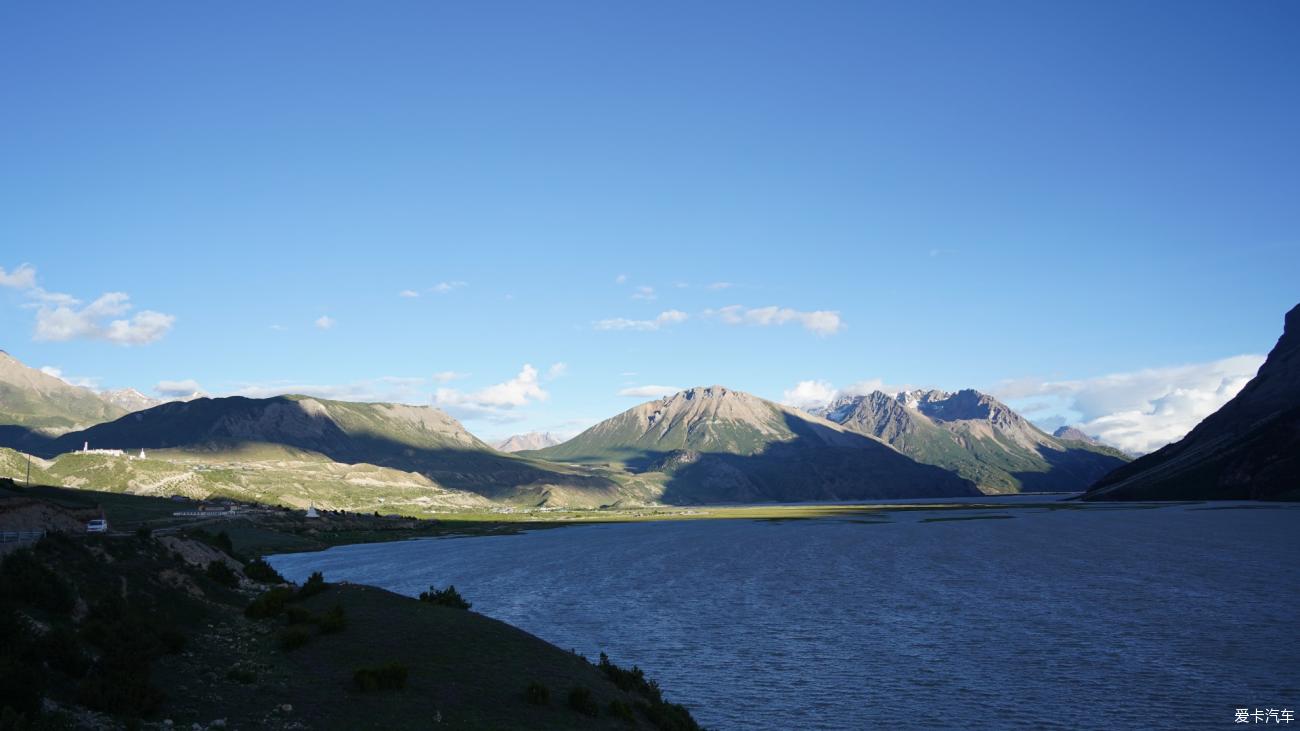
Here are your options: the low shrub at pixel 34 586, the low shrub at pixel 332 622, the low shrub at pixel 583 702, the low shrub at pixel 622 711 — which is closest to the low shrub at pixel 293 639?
the low shrub at pixel 332 622

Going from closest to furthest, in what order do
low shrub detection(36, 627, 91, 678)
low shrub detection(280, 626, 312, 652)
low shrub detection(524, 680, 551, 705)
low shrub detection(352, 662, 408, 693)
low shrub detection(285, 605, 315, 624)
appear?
low shrub detection(36, 627, 91, 678) < low shrub detection(352, 662, 408, 693) < low shrub detection(524, 680, 551, 705) < low shrub detection(280, 626, 312, 652) < low shrub detection(285, 605, 315, 624)

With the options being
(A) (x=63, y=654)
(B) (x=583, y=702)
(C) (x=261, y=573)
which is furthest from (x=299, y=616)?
(C) (x=261, y=573)

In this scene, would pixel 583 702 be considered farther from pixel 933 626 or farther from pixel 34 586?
pixel 933 626

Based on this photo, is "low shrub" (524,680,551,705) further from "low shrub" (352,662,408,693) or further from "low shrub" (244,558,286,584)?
"low shrub" (244,558,286,584)

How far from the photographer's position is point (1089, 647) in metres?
63.5

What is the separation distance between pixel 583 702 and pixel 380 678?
29.4 ft

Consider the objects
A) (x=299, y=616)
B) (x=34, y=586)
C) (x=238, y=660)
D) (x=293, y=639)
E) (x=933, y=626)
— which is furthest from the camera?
(x=933, y=626)

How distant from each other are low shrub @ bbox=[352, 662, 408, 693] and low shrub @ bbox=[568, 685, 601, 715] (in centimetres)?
753

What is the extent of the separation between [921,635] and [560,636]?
30450 millimetres

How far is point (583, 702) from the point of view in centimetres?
3784

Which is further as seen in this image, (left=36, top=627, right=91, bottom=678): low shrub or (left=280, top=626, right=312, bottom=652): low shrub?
(left=280, top=626, right=312, bottom=652): low shrub

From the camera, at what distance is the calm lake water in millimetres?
48438

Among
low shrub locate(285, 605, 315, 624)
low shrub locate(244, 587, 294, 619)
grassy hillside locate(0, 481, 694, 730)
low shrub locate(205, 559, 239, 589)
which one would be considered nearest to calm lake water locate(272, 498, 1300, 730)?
grassy hillside locate(0, 481, 694, 730)

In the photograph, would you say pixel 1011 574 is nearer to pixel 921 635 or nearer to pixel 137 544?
pixel 921 635
